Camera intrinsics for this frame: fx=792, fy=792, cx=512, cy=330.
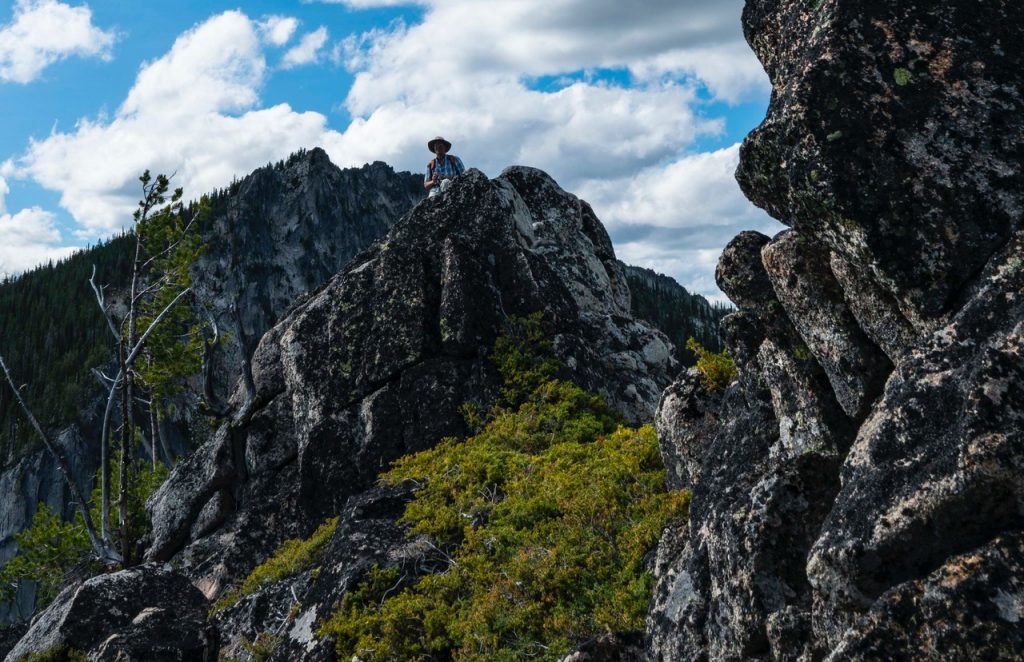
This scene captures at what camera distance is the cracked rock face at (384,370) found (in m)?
18.3

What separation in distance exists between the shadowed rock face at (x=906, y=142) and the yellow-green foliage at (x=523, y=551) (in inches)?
204

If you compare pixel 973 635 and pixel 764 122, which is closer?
pixel 973 635

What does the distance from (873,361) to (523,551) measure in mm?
6222

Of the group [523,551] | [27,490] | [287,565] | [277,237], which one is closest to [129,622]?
[287,565]

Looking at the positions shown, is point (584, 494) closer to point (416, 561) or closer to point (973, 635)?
point (416, 561)

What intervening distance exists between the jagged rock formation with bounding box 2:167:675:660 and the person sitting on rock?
5.88ft

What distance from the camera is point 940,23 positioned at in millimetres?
7160

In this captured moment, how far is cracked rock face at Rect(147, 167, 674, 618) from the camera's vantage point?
60.2ft

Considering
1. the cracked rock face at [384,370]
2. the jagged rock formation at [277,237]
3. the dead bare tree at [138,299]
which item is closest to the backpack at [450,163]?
the cracked rock face at [384,370]

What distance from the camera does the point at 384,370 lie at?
18.7 metres

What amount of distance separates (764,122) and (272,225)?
196636mm

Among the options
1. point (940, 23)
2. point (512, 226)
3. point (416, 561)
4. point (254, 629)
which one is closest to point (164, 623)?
point (254, 629)

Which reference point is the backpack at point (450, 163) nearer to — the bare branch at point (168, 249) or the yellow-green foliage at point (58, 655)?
the bare branch at point (168, 249)

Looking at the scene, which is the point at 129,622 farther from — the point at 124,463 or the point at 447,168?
the point at 447,168
